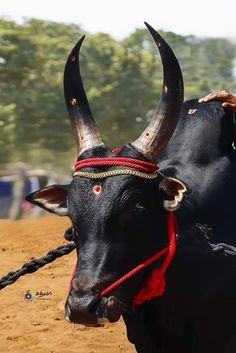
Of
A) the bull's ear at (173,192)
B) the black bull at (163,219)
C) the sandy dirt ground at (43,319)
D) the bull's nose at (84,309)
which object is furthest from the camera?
the sandy dirt ground at (43,319)

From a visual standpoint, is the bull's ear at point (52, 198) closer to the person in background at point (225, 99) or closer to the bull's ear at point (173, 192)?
the bull's ear at point (173, 192)

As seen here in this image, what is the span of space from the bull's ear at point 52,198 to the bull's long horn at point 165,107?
0.49 meters

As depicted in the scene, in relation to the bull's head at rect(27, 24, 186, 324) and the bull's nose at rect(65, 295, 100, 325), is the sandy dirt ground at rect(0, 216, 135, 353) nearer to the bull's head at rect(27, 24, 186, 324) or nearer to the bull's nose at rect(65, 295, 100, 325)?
the bull's head at rect(27, 24, 186, 324)

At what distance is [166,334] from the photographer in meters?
4.04

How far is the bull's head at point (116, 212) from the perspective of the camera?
11.6 ft

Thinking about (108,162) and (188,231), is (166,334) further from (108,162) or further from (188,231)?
(108,162)

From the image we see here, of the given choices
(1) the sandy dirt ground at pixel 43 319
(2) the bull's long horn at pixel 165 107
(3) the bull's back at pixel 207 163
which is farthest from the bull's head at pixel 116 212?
(1) the sandy dirt ground at pixel 43 319

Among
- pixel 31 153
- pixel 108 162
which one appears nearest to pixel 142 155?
pixel 108 162

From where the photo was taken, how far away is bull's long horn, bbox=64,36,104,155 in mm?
3963

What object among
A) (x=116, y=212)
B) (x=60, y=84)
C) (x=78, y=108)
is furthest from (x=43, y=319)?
(x=60, y=84)

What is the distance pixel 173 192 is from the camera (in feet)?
12.4

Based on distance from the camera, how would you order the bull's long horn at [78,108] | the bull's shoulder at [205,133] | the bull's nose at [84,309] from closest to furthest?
the bull's nose at [84,309] < the bull's long horn at [78,108] < the bull's shoulder at [205,133]

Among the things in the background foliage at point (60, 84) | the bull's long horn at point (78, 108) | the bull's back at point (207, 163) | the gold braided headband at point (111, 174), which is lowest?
the background foliage at point (60, 84)

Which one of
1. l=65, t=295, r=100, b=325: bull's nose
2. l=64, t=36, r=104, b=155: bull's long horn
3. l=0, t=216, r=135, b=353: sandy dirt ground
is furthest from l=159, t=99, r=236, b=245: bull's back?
l=0, t=216, r=135, b=353: sandy dirt ground
